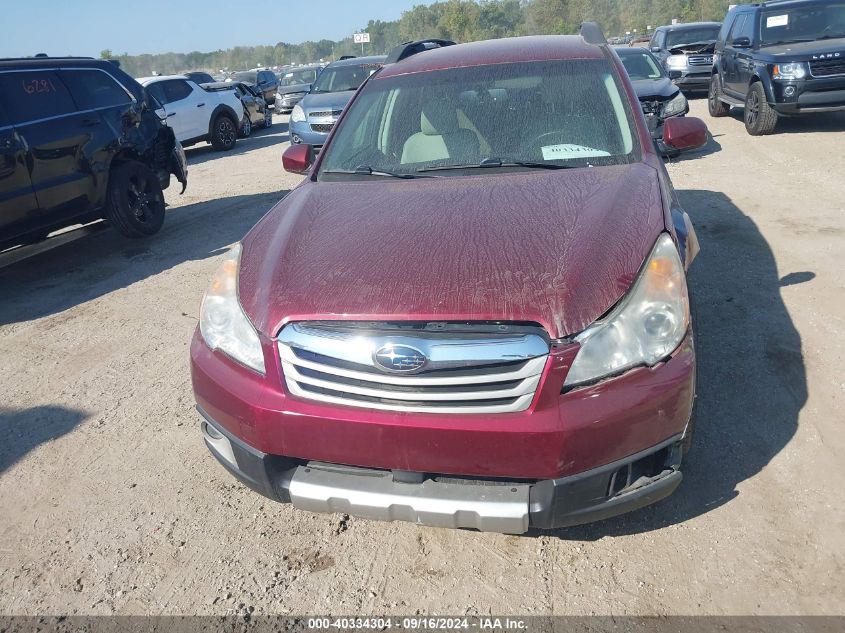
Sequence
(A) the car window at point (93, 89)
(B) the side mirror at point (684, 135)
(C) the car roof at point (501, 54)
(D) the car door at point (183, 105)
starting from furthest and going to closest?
(D) the car door at point (183, 105) → (A) the car window at point (93, 89) → (C) the car roof at point (501, 54) → (B) the side mirror at point (684, 135)

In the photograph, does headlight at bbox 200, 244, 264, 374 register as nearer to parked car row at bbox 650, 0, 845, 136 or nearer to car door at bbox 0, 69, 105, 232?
car door at bbox 0, 69, 105, 232

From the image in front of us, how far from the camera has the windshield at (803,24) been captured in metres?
9.47

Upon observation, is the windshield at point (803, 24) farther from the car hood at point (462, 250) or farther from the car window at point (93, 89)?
the car window at point (93, 89)

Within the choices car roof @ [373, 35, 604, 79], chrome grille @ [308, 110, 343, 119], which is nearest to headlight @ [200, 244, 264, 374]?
car roof @ [373, 35, 604, 79]

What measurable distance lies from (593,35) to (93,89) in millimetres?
4976

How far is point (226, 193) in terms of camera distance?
947cm

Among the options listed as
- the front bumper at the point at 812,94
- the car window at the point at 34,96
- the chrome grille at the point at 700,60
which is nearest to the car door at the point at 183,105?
the car window at the point at 34,96

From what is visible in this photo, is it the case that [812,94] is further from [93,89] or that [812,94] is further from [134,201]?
[93,89]

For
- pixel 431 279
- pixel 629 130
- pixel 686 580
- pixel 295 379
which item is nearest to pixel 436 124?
pixel 629 130

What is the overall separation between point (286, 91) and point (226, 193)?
15.0m

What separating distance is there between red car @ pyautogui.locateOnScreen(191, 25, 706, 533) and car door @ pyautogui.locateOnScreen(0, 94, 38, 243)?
3.83 m

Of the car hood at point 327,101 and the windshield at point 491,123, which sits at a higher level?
the windshield at point 491,123

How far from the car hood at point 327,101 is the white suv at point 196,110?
2.71 metres

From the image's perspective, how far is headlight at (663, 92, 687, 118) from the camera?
906 centimetres
